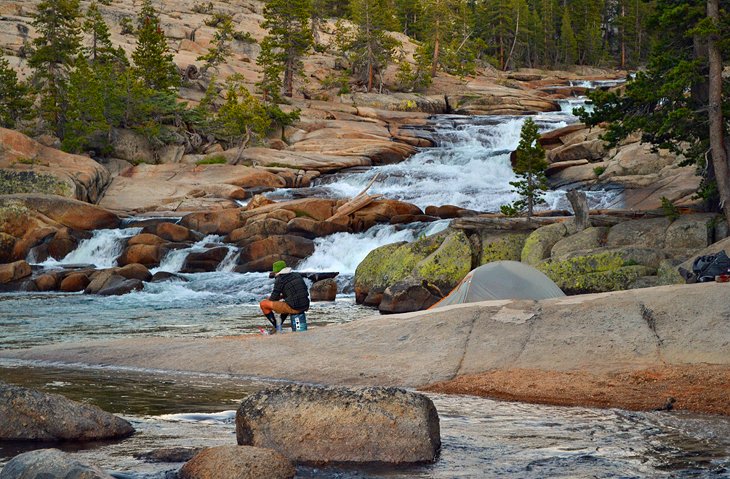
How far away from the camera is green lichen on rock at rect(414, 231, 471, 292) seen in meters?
26.3

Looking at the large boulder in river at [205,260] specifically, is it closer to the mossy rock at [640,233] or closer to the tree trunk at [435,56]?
the mossy rock at [640,233]

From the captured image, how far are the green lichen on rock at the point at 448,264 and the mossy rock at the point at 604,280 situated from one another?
359 cm

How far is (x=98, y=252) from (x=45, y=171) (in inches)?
334

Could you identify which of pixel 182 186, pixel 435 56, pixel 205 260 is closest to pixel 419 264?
pixel 205 260

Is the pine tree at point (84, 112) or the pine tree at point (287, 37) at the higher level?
the pine tree at point (287, 37)

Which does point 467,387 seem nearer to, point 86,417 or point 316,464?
point 316,464

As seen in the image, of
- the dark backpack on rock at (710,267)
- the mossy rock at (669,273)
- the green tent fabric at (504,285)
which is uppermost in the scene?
the dark backpack on rock at (710,267)

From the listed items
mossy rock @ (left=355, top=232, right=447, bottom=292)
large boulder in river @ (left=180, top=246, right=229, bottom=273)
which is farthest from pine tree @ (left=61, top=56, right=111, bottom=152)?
mossy rock @ (left=355, top=232, right=447, bottom=292)

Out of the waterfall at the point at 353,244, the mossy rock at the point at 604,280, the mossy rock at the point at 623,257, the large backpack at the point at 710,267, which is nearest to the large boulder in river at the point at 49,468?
the large backpack at the point at 710,267

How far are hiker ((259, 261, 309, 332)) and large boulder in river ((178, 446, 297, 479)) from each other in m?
8.77

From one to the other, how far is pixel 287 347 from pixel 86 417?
17.5 feet

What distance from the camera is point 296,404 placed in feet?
29.8

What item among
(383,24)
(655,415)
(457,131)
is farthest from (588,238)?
(383,24)

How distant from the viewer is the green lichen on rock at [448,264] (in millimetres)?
26281
